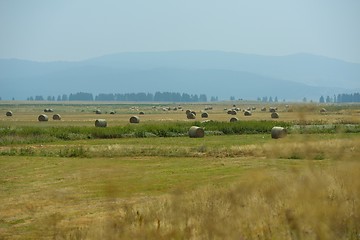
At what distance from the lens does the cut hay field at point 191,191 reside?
7.13 m

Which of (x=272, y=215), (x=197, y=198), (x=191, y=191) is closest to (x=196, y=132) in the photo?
(x=191, y=191)

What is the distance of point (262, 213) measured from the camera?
352 inches

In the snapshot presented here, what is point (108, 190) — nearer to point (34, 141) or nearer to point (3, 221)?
point (3, 221)

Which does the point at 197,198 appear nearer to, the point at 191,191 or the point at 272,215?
the point at 191,191

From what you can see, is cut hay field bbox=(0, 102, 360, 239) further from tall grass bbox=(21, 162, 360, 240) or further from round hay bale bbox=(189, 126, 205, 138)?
round hay bale bbox=(189, 126, 205, 138)

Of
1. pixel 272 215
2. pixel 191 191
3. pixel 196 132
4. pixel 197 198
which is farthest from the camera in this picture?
pixel 196 132

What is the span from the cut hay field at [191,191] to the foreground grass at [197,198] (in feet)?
0.08

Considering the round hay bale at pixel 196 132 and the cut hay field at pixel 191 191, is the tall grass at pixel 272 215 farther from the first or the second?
the round hay bale at pixel 196 132

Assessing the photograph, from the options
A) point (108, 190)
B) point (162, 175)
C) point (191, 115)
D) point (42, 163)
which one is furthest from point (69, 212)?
point (191, 115)

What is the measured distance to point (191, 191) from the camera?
13.7 metres

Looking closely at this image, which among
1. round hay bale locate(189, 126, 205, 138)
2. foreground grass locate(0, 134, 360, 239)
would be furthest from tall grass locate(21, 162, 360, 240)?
round hay bale locate(189, 126, 205, 138)

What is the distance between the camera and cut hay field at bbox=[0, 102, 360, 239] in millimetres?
7129

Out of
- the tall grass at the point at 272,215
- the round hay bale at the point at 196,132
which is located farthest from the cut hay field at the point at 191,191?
the round hay bale at the point at 196,132

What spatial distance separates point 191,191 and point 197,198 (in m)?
1.54
